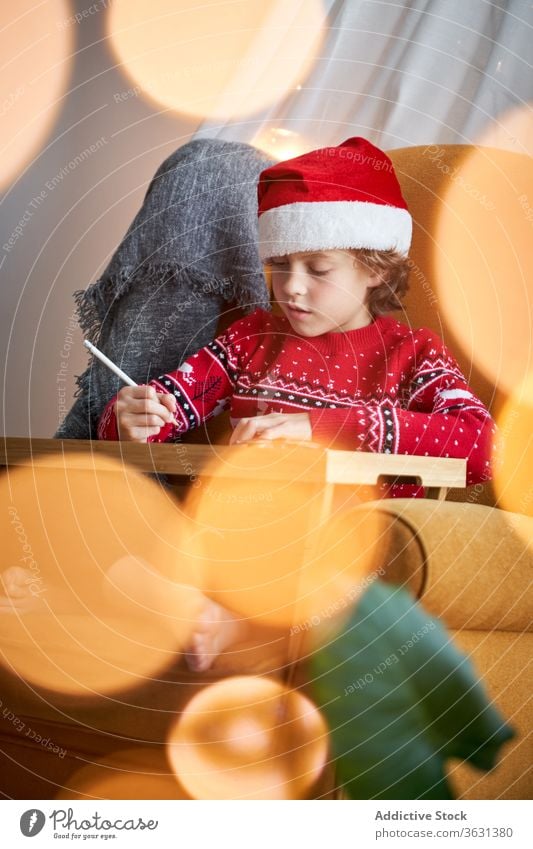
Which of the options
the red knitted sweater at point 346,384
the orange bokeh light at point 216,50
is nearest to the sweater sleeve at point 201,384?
the red knitted sweater at point 346,384

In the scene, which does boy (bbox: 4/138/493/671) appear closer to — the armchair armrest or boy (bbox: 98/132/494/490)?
boy (bbox: 98/132/494/490)

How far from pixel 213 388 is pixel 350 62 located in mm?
566

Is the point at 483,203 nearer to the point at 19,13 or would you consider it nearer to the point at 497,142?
the point at 497,142

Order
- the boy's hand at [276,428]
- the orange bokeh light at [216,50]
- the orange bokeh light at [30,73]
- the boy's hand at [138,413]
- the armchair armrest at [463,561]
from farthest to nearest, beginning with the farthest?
the orange bokeh light at [30,73], the orange bokeh light at [216,50], the boy's hand at [138,413], the boy's hand at [276,428], the armchair armrest at [463,561]

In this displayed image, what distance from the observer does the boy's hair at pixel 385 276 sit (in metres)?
0.91

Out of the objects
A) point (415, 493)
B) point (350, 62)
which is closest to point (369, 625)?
point (415, 493)

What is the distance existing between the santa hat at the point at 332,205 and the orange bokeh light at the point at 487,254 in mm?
130

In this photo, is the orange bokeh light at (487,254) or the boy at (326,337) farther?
the orange bokeh light at (487,254)

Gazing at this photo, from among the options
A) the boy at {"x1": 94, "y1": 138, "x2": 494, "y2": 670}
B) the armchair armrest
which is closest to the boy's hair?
the boy at {"x1": 94, "y1": 138, "x2": 494, "y2": 670}

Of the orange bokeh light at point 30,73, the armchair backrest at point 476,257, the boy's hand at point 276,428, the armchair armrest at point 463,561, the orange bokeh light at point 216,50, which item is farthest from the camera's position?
the orange bokeh light at point 30,73

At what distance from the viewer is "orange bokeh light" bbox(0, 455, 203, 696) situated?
65cm

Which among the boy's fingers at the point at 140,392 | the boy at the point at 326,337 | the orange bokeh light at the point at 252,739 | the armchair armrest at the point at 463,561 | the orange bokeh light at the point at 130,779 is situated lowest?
the orange bokeh light at the point at 130,779

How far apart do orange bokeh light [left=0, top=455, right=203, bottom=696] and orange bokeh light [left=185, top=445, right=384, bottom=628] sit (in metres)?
0.03

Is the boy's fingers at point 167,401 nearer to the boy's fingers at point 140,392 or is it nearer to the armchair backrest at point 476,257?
the boy's fingers at point 140,392
